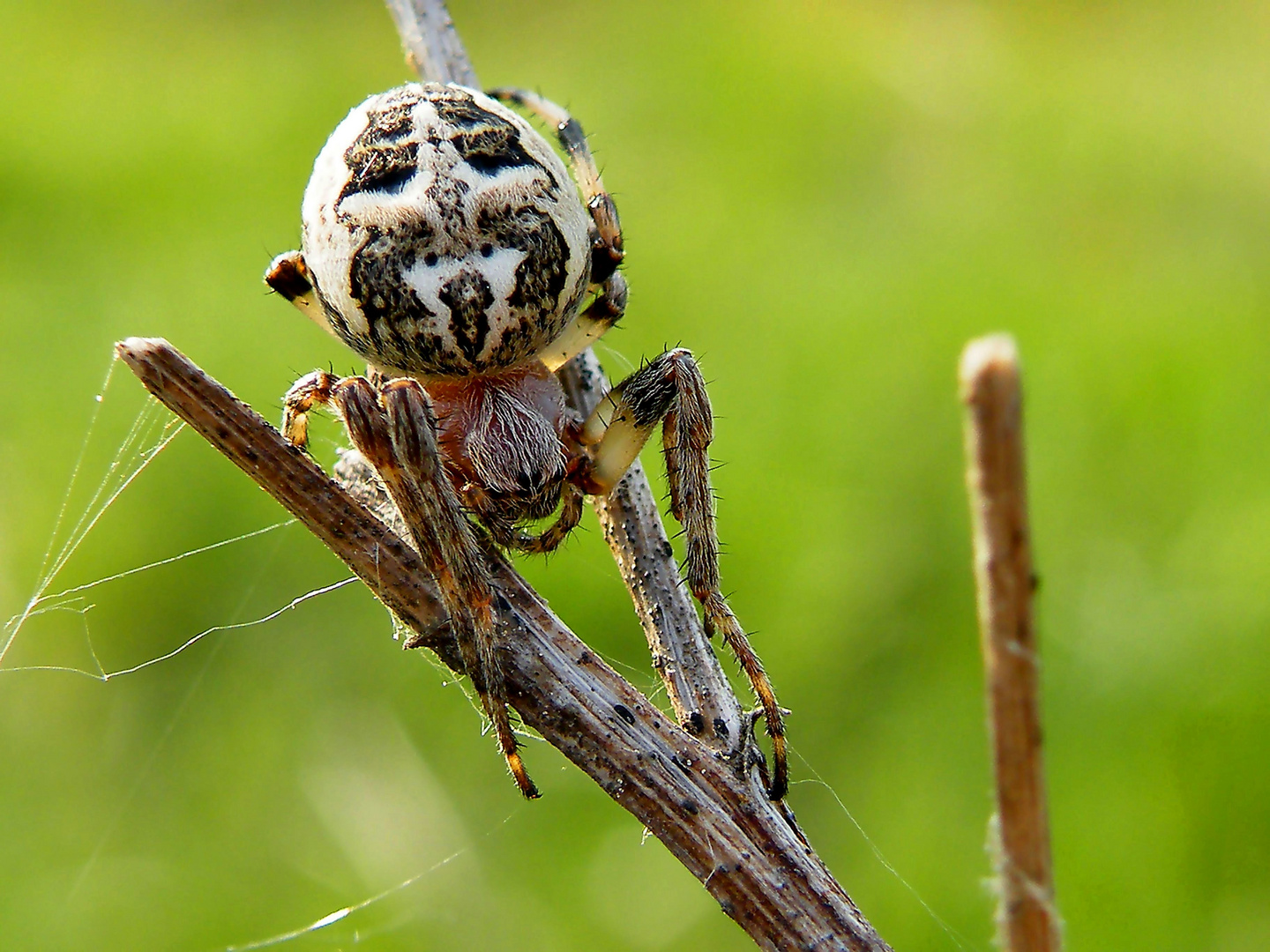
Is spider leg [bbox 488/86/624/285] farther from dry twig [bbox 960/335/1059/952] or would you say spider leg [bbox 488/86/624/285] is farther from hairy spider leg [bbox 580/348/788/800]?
dry twig [bbox 960/335/1059/952]

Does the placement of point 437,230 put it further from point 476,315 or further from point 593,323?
point 593,323

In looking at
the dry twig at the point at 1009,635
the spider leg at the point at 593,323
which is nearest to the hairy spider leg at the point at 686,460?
the spider leg at the point at 593,323

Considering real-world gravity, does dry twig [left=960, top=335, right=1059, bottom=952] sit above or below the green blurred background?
above

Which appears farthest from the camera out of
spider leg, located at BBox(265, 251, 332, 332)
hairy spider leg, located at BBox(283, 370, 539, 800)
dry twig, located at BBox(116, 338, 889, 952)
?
spider leg, located at BBox(265, 251, 332, 332)

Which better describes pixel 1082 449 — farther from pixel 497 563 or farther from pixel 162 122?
pixel 162 122

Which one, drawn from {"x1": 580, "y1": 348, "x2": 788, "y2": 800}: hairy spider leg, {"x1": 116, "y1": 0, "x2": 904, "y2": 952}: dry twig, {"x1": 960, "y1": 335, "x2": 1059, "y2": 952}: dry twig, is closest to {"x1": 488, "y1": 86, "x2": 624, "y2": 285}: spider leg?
{"x1": 580, "y1": 348, "x2": 788, "y2": 800}: hairy spider leg

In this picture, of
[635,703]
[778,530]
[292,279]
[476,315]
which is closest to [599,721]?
Result: [635,703]
